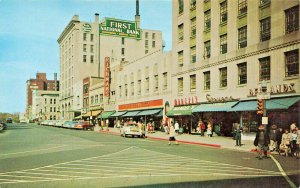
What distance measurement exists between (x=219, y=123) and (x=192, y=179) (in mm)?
26085

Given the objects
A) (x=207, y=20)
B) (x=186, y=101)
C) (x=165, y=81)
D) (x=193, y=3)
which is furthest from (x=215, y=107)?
A: (x=165, y=81)

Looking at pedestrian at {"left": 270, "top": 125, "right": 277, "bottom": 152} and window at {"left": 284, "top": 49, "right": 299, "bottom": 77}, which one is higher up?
window at {"left": 284, "top": 49, "right": 299, "bottom": 77}

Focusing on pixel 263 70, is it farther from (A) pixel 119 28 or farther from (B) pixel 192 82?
(A) pixel 119 28

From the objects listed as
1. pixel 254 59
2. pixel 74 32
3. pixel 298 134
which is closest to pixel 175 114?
pixel 254 59

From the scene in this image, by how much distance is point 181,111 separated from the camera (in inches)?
1634

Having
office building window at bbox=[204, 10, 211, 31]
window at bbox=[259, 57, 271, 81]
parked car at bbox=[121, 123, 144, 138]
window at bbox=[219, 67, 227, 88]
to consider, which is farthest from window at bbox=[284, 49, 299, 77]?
parked car at bbox=[121, 123, 144, 138]

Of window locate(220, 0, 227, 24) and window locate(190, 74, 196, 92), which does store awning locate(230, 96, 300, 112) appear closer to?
window locate(220, 0, 227, 24)

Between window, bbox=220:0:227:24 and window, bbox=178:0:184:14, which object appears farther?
window, bbox=178:0:184:14

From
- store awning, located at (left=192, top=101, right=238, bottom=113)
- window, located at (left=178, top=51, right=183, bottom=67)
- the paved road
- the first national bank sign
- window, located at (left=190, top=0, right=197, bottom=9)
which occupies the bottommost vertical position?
the paved road

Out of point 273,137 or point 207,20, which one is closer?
point 273,137

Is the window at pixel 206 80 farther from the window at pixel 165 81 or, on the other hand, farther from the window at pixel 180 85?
the window at pixel 165 81

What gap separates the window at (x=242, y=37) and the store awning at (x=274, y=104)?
556 cm

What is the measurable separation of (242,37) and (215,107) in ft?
23.9

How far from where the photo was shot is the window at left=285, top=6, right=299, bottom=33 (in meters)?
26.7
